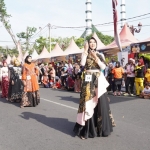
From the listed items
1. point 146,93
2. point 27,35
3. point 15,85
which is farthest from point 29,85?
point 27,35

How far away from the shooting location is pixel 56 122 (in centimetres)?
603

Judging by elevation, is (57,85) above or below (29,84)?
below

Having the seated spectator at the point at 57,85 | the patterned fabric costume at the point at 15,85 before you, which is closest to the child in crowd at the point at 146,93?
the patterned fabric costume at the point at 15,85

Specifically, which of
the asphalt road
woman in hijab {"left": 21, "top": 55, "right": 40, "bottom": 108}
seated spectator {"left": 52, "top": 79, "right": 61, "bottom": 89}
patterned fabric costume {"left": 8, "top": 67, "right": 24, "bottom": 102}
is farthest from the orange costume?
seated spectator {"left": 52, "top": 79, "right": 61, "bottom": 89}

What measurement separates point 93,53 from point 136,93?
713 cm

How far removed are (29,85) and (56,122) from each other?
2.66m

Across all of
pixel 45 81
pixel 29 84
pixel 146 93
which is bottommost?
pixel 146 93

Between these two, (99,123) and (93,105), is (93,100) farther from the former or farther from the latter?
(99,123)

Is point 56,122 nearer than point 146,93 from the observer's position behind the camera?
Yes

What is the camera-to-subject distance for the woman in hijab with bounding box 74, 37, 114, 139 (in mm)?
4645

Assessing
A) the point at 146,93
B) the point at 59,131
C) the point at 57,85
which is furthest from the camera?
the point at 57,85

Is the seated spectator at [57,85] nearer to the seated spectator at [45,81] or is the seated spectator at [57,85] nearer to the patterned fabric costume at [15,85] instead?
the seated spectator at [45,81]

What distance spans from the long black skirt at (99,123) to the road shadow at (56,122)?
360 mm

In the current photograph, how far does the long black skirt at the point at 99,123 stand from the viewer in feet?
15.3
